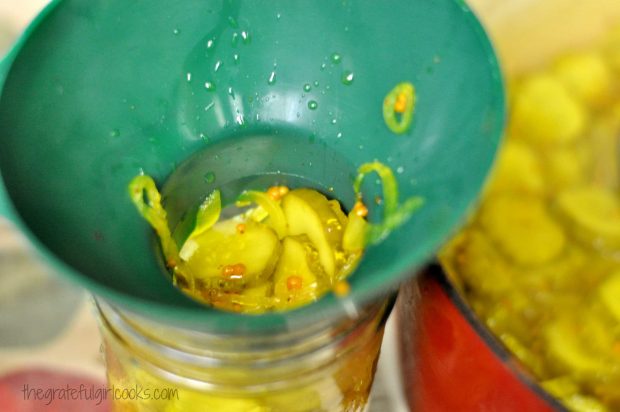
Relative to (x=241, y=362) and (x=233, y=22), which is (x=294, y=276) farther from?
(x=233, y=22)

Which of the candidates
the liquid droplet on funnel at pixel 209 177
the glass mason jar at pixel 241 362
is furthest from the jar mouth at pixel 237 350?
the liquid droplet on funnel at pixel 209 177

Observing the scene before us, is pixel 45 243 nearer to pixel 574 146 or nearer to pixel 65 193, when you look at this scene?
pixel 65 193

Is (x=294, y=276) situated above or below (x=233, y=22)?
below

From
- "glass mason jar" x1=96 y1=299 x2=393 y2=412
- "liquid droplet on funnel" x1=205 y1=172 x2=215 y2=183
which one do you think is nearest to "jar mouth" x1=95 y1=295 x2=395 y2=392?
"glass mason jar" x1=96 y1=299 x2=393 y2=412

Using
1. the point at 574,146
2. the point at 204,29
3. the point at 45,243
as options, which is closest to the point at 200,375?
the point at 45,243

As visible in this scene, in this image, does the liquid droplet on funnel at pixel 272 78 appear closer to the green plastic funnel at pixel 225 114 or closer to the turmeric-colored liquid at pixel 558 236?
the green plastic funnel at pixel 225 114

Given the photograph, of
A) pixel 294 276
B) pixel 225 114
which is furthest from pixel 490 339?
pixel 225 114

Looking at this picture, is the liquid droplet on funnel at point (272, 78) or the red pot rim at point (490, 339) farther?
the liquid droplet on funnel at point (272, 78)
